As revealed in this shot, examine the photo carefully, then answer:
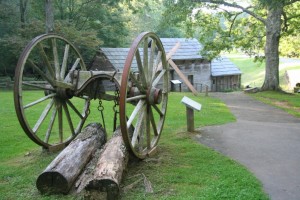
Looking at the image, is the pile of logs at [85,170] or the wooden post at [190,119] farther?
the wooden post at [190,119]

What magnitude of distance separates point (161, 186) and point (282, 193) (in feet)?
5.94

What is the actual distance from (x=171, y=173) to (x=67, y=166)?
1.79 meters

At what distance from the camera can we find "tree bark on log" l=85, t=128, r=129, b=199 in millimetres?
4512

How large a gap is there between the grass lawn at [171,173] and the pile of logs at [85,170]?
226mm

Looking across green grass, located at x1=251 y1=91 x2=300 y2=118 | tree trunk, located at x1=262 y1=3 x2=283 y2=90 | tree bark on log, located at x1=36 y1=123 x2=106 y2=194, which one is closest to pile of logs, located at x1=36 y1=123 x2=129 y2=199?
tree bark on log, located at x1=36 y1=123 x2=106 y2=194

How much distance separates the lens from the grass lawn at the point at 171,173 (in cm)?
496

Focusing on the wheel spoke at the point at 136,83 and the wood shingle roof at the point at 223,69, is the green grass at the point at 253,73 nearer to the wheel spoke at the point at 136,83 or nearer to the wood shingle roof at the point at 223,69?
the wood shingle roof at the point at 223,69

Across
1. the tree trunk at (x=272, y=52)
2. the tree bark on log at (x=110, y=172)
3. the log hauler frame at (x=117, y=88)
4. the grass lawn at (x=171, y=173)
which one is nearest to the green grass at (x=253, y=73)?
the tree trunk at (x=272, y=52)

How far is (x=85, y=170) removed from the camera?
5473 millimetres

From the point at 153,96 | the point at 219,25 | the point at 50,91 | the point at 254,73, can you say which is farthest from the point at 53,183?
the point at 254,73

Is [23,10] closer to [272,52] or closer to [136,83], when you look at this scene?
[272,52]

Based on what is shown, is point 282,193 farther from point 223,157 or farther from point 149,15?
point 149,15

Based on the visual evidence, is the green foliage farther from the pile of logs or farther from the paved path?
the pile of logs

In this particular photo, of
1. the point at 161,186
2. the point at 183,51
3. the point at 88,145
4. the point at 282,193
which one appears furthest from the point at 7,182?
the point at 183,51
